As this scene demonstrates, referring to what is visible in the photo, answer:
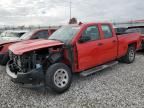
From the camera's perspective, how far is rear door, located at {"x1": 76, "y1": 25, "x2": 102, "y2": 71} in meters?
4.99

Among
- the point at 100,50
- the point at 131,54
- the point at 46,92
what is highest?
the point at 100,50

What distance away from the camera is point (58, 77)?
177 inches

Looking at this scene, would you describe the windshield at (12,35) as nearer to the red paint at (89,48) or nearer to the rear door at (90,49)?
the red paint at (89,48)

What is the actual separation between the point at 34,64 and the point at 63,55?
88 cm

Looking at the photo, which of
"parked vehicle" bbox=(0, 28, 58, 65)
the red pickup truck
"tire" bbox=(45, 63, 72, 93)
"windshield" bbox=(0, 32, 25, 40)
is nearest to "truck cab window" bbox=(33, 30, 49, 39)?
"parked vehicle" bbox=(0, 28, 58, 65)

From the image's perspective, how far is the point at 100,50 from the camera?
5.60 m

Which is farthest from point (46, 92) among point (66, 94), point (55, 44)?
point (55, 44)

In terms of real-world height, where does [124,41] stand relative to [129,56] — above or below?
above

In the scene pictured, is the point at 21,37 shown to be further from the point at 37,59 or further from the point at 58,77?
the point at 58,77

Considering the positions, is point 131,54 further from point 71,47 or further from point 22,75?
point 22,75

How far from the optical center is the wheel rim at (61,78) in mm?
4434

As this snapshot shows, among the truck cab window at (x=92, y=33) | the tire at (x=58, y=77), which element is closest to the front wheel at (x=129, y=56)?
the truck cab window at (x=92, y=33)

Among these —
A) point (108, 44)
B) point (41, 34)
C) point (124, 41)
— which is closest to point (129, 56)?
point (124, 41)

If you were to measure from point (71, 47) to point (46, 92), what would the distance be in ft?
4.63
